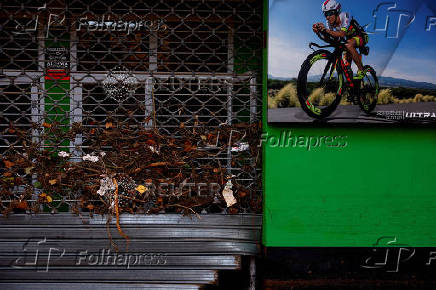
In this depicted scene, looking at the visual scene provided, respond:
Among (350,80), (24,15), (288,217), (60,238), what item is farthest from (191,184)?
(24,15)

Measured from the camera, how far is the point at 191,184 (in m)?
3.80

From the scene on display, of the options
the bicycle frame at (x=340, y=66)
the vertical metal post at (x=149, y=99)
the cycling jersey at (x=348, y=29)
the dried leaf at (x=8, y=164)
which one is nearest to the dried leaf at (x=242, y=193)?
the vertical metal post at (x=149, y=99)

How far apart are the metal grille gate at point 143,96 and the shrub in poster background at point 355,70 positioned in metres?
0.38

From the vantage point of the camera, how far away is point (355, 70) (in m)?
3.71

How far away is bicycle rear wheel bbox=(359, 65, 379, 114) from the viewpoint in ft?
12.1

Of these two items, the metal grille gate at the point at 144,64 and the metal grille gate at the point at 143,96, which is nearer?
the metal grille gate at the point at 143,96

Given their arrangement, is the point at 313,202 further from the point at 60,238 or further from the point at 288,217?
the point at 60,238

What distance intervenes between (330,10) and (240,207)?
2.29 meters

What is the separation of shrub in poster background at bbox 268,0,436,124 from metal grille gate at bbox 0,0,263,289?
1.24 ft

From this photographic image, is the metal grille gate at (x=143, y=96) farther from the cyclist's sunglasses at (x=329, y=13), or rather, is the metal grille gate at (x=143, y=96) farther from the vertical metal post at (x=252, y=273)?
the cyclist's sunglasses at (x=329, y=13)

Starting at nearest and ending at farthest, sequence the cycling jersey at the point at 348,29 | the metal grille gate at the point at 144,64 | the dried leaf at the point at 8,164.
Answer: the cycling jersey at the point at 348,29, the dried leaf at the point at 8,164, the metal grille gate at the point at 144,64

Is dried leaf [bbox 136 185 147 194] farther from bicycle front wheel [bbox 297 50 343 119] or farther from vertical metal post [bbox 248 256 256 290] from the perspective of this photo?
bicycle front wheel [bbox 297 50 343 119]

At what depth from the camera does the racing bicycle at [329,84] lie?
12.1 ft

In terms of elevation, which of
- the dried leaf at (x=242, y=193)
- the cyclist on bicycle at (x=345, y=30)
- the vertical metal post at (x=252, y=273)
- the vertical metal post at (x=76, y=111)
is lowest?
the vertical metal post at (x=252, y=273)
